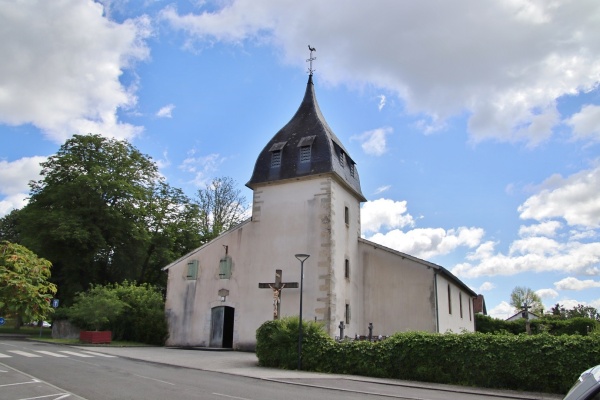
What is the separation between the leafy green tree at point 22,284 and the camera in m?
5.91

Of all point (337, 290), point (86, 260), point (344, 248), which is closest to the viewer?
point (337, 290)

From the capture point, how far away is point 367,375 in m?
15.1

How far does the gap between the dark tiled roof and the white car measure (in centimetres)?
2044

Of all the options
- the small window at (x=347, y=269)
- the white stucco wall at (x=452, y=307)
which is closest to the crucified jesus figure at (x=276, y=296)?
the small window at (x=347, y=269)

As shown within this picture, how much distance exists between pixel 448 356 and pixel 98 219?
26870mm

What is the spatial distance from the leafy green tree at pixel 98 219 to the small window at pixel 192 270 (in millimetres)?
8146

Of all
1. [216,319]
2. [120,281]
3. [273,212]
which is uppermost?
[273,212]

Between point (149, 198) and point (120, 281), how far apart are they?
664cm

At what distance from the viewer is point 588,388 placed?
11.0ft

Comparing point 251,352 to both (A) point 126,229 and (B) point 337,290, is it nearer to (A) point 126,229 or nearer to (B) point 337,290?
(B) point 337,290

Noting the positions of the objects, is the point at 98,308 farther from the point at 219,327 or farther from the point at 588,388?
the point at 588,388

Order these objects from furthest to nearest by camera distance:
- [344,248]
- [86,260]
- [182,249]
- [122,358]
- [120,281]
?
[182,249], [120,281], [86,260], [344,248], [122,358]

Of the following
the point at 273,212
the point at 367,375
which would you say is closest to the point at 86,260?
the point at 273,212

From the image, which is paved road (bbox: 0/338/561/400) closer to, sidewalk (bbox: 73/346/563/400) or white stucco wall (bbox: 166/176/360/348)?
sidewalk (bbox: 73/346/563/400)
